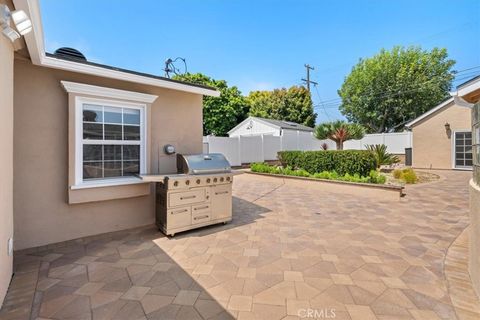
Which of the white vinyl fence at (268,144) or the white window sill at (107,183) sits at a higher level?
the white vinyl fence at (268,144)

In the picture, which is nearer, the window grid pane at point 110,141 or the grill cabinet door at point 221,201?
the window grid pane at point 110,141

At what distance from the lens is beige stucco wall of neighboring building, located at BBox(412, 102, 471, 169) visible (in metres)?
12.8

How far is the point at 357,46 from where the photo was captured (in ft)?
82.9

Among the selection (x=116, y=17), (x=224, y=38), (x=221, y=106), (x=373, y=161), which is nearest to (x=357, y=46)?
(x=221, y=106)

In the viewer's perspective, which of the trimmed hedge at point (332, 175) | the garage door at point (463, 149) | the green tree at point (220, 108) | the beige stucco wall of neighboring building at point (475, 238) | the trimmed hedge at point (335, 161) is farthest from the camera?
the green tree at point (220, 108)

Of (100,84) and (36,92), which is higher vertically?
(100,84)

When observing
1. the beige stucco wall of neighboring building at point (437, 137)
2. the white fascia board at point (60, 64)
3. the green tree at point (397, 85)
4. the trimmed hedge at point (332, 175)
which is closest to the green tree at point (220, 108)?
the trimmed hedge at point (332, 175)

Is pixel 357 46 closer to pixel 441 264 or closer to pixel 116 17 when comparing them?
pixel 116 17

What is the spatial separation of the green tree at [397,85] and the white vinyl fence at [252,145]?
32.7ft

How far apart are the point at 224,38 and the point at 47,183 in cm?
1296

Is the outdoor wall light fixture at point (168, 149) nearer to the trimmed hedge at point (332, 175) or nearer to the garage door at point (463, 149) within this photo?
the trimmed hedge at point (332, 175)

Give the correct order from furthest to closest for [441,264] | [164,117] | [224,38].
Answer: [224,38] → [164,117] → [441,264]

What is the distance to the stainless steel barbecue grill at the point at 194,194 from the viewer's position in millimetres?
4100
